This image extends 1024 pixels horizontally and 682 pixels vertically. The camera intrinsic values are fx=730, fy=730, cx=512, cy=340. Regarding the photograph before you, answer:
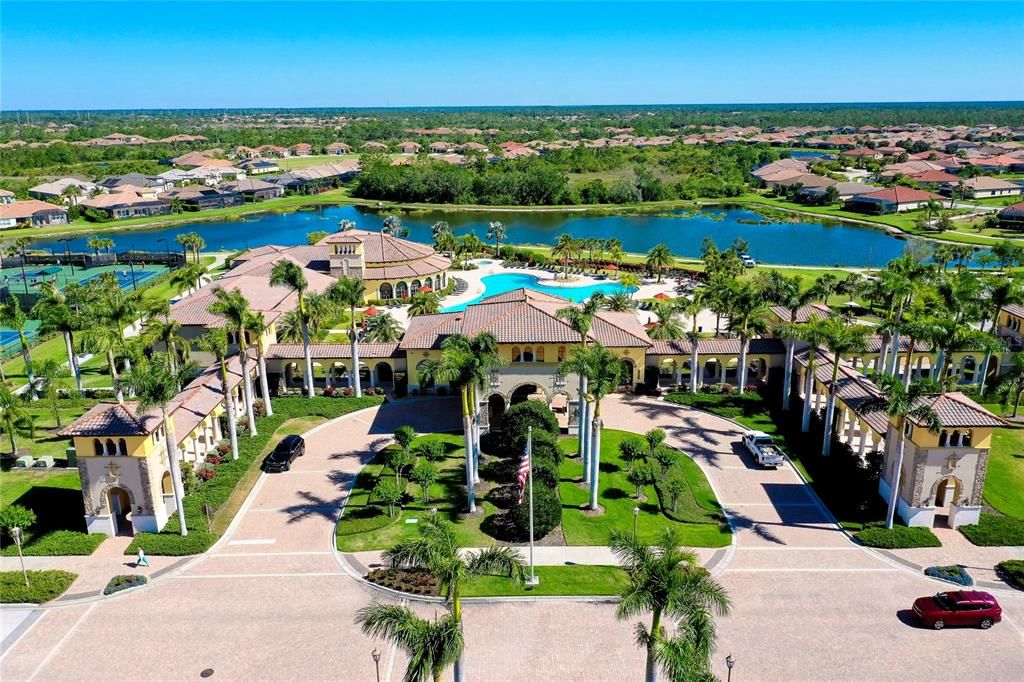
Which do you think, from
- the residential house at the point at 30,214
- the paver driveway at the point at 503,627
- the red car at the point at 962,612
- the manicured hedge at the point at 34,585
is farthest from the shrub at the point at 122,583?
the residential house at the point at 30,214

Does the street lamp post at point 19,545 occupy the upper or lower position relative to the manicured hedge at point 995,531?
upper

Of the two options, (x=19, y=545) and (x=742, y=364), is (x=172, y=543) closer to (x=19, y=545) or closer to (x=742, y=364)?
(x=19, y=545)

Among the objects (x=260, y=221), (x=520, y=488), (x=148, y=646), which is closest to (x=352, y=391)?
(x=520, y=488)

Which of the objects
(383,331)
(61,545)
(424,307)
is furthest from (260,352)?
(61,545)

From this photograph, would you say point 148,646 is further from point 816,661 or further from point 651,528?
point 816,661

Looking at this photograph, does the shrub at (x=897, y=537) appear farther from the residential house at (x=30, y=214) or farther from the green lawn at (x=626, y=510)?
the residential house at (x=30, y=214)

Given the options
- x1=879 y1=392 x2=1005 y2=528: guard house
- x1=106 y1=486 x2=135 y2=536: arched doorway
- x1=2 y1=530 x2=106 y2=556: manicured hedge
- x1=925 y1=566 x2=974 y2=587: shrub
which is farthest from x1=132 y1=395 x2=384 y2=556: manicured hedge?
x1=879 y1=392 x2=1005 y2=528: guard house

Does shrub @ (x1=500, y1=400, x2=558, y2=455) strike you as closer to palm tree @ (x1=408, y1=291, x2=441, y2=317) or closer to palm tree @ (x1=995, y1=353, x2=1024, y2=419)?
palm tree @ (x1=408, y1=291, x2=441, y2=317)
